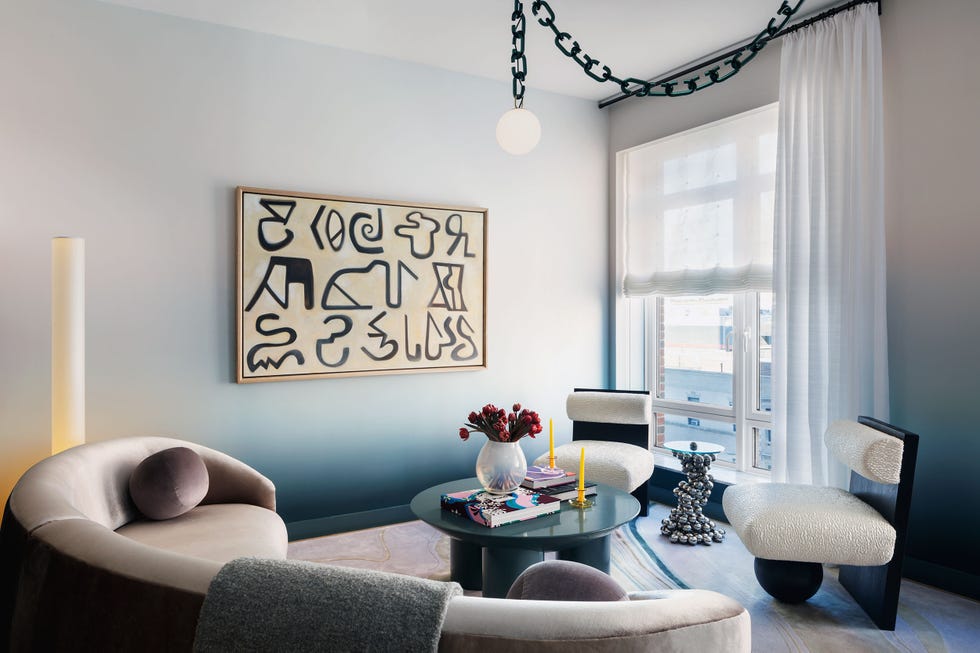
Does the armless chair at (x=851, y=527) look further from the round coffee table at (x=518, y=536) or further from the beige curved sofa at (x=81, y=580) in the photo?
the beige curved sofa at (x=81, y=580)

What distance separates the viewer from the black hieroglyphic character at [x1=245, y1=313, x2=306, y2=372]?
10.8 feet

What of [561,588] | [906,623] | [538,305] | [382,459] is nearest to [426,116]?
[538,305]

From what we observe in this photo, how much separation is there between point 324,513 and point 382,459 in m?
0.43

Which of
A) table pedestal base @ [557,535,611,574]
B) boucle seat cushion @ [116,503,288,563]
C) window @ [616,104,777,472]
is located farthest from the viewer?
window @ [616,104,777,472]

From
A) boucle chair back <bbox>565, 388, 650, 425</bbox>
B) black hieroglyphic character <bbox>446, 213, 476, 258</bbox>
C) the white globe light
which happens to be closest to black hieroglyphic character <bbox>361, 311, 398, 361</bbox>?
black hieroglyphic character <bbox>446, 213, 476, 258</bbox>

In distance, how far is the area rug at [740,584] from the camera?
2303 mm

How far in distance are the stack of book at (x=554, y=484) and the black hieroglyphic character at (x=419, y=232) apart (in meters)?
1.57

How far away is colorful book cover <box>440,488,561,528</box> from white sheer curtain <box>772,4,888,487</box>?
1.44 m

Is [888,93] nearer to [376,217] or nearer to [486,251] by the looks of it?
[486,251]

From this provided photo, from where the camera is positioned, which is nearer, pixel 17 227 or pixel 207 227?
pixel 17 227

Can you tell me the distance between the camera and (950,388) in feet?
8.96

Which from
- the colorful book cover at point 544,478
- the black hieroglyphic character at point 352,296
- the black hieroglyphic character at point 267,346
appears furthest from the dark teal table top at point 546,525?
the black hieroglyphic character at point 352,296

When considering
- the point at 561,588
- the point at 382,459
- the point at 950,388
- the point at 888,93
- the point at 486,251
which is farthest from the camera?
the point at 486,251

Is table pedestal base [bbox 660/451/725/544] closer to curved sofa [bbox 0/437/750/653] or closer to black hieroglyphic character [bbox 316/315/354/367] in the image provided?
black hieroglyphic character [bbox 316/315/354/367]
